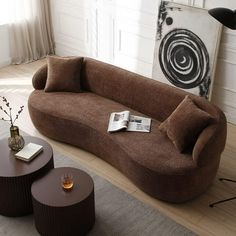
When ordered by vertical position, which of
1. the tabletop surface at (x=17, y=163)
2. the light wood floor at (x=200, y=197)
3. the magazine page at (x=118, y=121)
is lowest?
the light wood floor at (x=200, y=197)

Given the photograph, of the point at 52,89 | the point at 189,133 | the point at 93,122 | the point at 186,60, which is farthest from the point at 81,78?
the point at 189,133

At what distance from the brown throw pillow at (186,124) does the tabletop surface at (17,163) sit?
105 centimetres

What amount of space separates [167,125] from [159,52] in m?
1.52

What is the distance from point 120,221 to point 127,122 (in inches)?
38.3

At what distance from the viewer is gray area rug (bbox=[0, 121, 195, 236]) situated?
2.69 meters

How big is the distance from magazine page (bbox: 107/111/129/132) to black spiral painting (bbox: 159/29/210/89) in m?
1.10

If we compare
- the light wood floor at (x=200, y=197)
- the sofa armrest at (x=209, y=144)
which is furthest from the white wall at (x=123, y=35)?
the sofa armrest at (x=209, y=144)

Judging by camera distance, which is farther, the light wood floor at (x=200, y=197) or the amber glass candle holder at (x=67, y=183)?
the light wood floor at (x=200, y=197)

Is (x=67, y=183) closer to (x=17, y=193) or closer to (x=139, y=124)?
(x=17, y=193)

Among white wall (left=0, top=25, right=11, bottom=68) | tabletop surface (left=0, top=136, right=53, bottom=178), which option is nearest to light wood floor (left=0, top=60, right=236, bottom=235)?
tabletop surface (left=0, top=136, right=53, bottom=178)

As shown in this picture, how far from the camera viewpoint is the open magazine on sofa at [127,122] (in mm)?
3320

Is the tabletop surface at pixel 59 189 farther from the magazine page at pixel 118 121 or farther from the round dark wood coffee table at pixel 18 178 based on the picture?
the magazine page at pixel 118 121

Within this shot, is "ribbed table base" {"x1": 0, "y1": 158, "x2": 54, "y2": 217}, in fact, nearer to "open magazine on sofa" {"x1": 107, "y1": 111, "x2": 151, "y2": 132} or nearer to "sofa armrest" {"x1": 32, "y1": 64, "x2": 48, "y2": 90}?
"open magazine on sofa" {"x1": 107, "y1": 111, "x2": 151, "y2": 132}

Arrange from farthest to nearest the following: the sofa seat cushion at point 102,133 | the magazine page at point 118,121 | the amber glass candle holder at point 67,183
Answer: the magazine page at point 118,121 < the sofa seat cushion at point 102,133 < the amber glass candle holder at point 67,183
